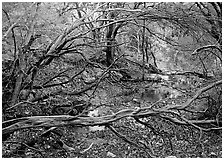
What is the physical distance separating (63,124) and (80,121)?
160mm

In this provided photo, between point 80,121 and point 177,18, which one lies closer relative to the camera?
point 80,121

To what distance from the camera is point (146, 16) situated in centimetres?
381

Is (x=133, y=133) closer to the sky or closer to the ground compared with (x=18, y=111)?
closer to the ground

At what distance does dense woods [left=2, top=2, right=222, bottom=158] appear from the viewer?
3346 millimetres

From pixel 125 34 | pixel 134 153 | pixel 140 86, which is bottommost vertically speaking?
pixel 134 153

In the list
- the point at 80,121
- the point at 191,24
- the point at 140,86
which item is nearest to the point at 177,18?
the point at 191,24

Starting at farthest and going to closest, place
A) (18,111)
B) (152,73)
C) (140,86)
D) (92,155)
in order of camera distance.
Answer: (152,73), (140,86), (92,155), (18,111)

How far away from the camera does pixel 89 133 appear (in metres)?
5.25

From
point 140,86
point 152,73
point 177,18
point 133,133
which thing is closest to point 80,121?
point 177,18

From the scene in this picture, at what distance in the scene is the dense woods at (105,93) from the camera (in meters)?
3.35

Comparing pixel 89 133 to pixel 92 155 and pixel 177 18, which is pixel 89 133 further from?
pixel 177 18

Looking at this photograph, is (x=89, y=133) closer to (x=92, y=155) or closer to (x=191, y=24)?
(x=92, y=155)

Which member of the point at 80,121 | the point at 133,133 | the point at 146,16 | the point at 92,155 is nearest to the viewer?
the point at 80,121

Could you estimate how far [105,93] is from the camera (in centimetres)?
666
